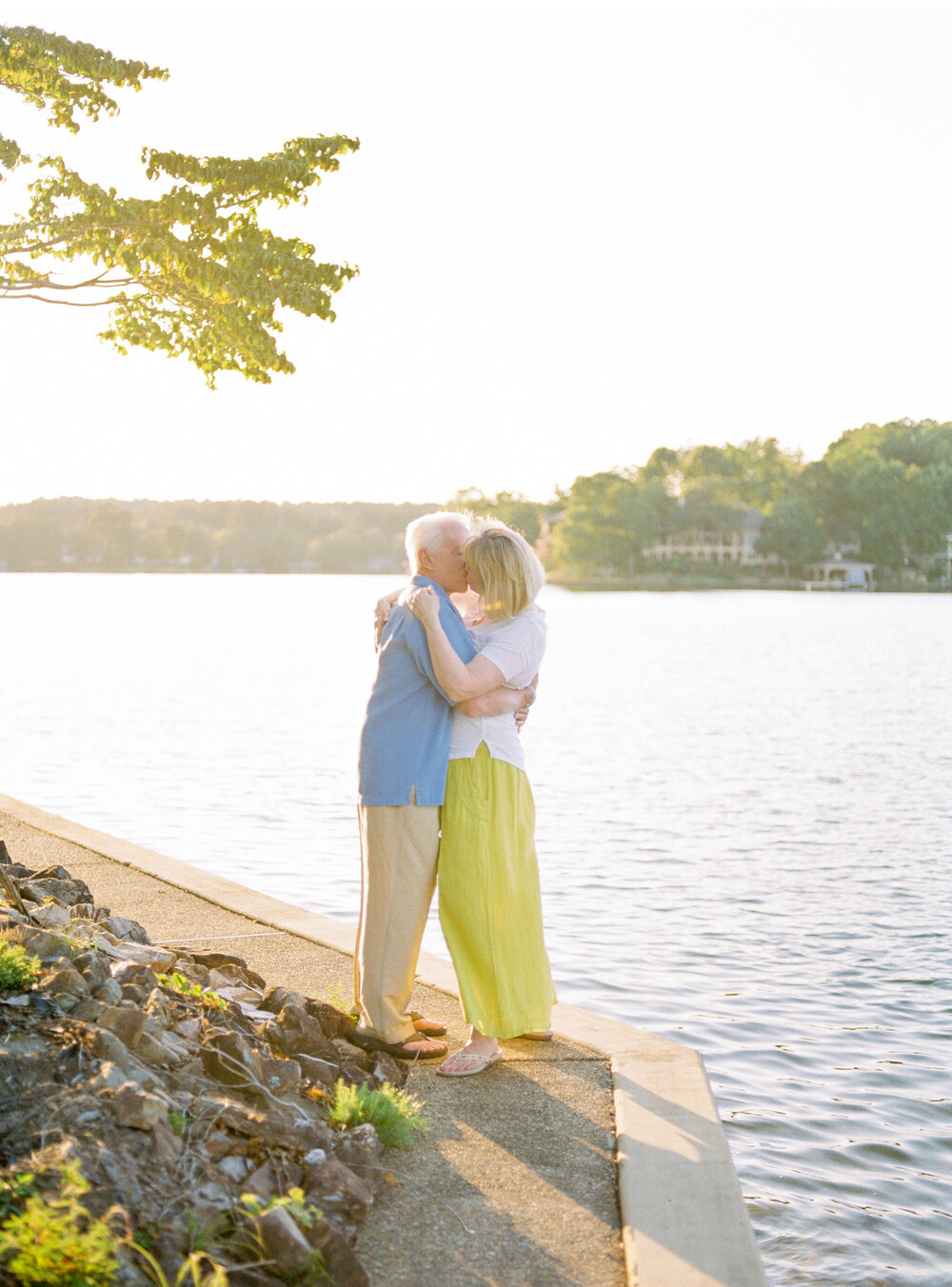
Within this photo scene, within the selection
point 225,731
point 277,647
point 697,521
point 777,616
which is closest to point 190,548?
point 697,521

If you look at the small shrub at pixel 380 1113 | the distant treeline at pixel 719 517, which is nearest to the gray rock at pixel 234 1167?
the small shrub at pixel 380 1113

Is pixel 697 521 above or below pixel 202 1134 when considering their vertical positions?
above

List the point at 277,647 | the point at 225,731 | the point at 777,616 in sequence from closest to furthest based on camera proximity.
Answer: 1. the point at 225,731
2. the point at 277,647
3. the point at 777,616

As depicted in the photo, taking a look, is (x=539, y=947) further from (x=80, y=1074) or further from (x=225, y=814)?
(x=225, y=814)

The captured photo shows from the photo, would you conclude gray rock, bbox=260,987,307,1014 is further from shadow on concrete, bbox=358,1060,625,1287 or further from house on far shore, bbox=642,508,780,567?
house on far shore, bbox=642,508,780,567

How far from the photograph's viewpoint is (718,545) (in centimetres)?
16375

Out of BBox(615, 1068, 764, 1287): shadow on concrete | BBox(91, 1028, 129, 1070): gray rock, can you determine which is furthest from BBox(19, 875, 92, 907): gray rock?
BBox(615, 1068, 764, 1287): shadow on concrete

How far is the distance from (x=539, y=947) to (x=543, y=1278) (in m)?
1.43

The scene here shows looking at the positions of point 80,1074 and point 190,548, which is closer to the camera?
point 80,1074

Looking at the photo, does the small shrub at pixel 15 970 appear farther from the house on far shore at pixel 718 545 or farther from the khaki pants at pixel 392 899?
the house on far shore at pixel 718 545

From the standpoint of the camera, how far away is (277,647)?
53562mm

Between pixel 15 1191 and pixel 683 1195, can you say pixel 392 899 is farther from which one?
pixel 15 1191

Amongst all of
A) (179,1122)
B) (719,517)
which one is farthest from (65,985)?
(719,517)

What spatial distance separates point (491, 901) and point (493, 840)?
0.67ft
